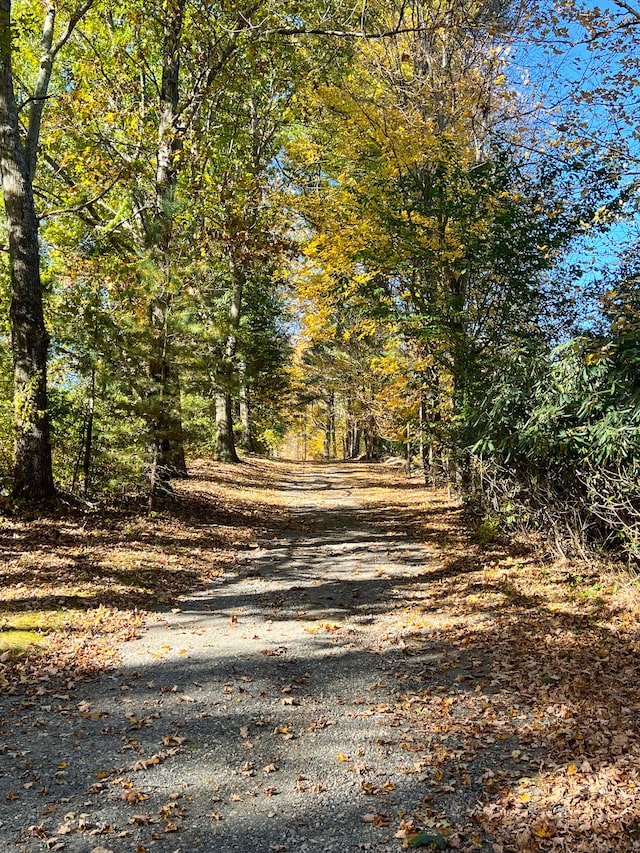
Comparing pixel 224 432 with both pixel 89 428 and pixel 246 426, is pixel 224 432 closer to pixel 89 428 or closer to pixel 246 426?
pixel 246 426

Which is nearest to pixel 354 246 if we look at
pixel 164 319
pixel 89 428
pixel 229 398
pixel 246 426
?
pixel 164 319

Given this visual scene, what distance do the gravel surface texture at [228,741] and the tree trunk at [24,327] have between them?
3748 millimetres

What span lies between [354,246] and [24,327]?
18.4 ft

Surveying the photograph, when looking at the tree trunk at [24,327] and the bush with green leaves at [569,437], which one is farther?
the tree trunk at [24,327]

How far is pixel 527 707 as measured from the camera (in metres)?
4.67

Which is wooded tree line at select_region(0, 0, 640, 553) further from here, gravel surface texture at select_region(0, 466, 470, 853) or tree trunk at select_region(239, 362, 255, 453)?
tree trunk at select_region(239, 362, 255, 453)

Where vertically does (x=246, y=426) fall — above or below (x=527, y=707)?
above

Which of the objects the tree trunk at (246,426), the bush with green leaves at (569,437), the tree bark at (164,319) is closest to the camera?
the bush with green leaves at (569,437)

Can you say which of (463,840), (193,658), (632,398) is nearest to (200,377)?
(193,658)

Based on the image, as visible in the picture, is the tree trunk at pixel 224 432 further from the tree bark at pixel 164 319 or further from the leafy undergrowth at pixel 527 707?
the leafy undergrowth at pixel 527 707

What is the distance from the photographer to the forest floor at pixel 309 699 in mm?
3324

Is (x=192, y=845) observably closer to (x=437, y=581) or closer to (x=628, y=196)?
(x=437, y=581)

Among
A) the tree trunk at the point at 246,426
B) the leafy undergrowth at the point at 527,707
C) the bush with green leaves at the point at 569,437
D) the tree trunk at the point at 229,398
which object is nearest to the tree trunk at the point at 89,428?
the leafy undergrowth at the point at 527,707

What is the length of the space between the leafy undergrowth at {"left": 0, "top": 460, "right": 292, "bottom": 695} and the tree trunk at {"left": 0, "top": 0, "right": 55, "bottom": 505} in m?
0.83
